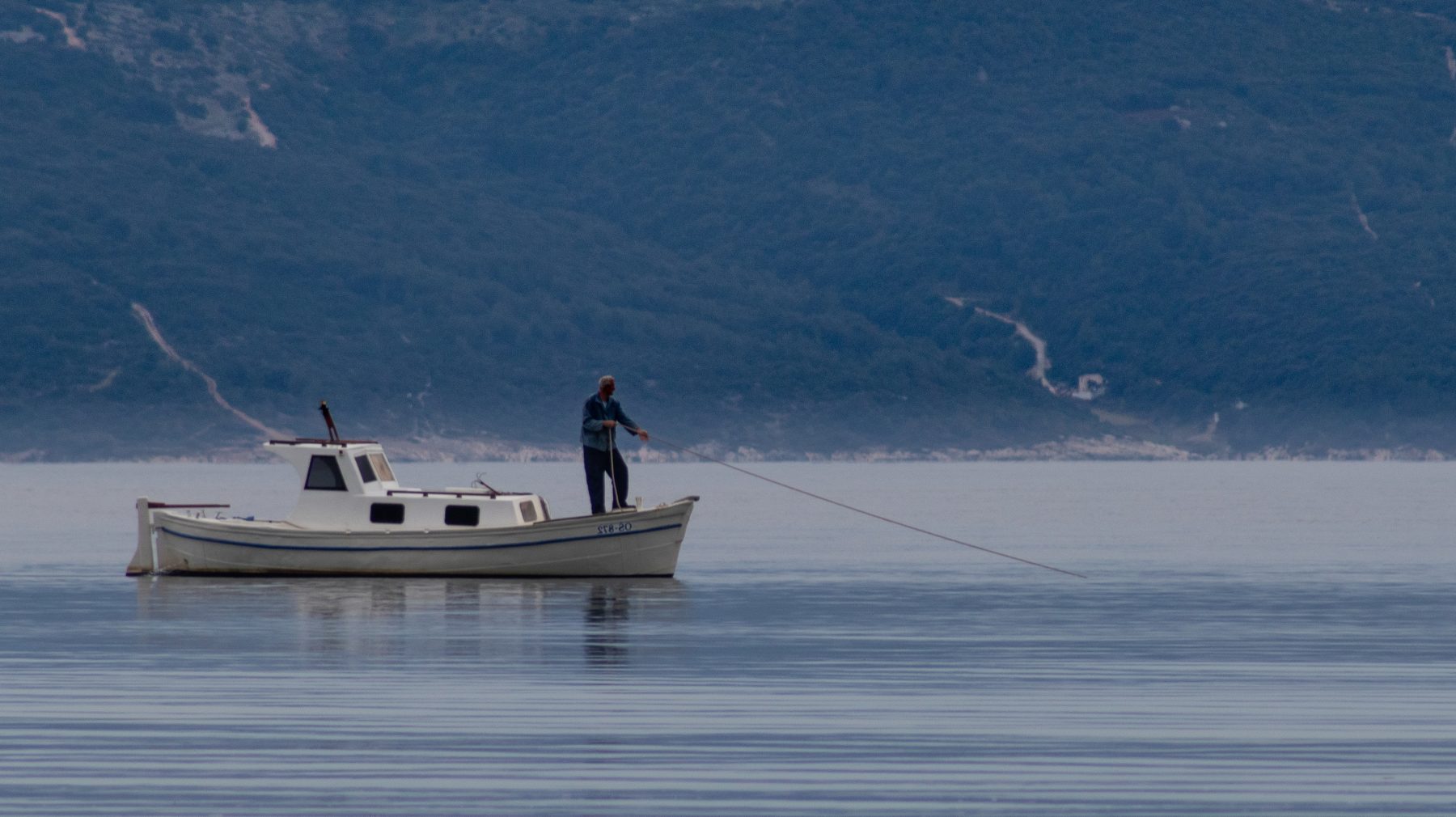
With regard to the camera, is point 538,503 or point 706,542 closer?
point 538,503

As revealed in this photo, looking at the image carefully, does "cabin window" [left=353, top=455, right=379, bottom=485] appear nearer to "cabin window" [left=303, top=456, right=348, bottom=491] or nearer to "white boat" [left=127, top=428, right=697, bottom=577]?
"white boat" [left=127, top=428, right=697, bottom=577]

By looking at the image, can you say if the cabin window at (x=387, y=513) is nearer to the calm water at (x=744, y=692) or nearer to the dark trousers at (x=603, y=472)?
the calm water at (x=744, y=692)

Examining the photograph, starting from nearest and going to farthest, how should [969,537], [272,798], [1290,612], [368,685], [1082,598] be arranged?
[272,798] → [368,685] → [1290,612] → [1082,598] → [969,537]

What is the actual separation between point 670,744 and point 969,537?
1694 inches

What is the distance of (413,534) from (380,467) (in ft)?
5.28

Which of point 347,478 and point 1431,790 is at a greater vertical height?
point 347,478

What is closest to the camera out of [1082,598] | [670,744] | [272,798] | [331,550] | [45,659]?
[272,798]

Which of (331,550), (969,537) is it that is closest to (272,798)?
(331,550)

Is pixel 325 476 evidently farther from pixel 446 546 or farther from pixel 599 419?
pixel 599 419

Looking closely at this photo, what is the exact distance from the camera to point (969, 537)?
62.3 m

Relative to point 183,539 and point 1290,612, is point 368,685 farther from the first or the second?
point 183,539

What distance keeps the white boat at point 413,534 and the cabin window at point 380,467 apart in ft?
0.09

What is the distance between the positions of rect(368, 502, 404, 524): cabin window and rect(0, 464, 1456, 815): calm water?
44.9 inches

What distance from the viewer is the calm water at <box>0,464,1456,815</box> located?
1766 centimetres
